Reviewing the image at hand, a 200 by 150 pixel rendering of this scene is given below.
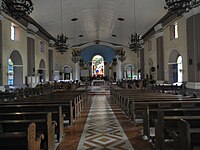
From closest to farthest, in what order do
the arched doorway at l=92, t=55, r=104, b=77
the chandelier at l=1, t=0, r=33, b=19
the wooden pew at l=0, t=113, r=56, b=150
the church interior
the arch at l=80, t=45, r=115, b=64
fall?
the wooden pew at l=0, t=113, r=56, b=150 → the church interior → the chandelier at l=1, t=0, r=33, b=19 → the arch at l=80, t=45, r=115, b=64 → the arched doorway at l=92, t=55, r=104, b=77

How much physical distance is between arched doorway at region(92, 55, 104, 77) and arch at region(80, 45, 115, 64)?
0.70m

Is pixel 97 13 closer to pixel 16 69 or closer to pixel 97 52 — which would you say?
pixel 16 69

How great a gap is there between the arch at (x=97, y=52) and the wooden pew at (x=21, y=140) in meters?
28.3

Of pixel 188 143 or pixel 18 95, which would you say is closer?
pixel 188 143

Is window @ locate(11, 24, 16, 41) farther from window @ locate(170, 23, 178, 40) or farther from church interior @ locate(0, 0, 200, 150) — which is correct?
window @ locate(170, 23, 178, 40)

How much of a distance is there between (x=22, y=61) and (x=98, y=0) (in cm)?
611

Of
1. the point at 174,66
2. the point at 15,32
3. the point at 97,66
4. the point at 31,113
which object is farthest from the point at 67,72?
the point at 31,113

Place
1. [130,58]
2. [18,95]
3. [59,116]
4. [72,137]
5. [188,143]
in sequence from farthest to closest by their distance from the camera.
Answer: [130,58]
[18,95]
[72,137]
[59,116]
[188,143]

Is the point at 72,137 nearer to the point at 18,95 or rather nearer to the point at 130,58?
the point at 18,95

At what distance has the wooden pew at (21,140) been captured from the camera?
217cm

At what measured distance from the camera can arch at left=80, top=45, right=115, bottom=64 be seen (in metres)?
30.8

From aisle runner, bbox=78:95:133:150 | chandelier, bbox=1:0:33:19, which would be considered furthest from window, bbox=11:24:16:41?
aisle runner, bbox=78:95:133:150

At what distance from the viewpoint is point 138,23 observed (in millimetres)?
16906

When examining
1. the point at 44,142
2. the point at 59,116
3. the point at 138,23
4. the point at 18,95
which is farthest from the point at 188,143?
the point at 138,23
